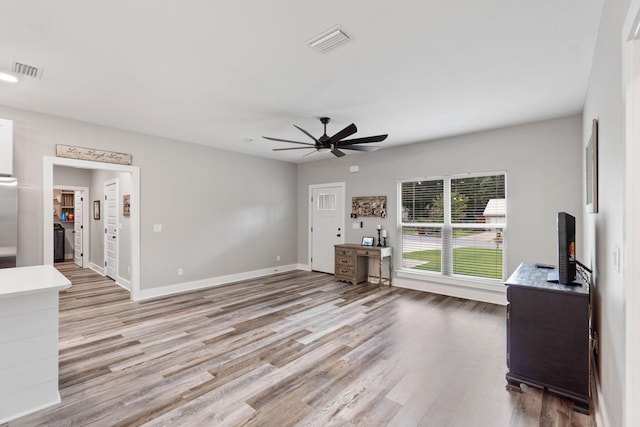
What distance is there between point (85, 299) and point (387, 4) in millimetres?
5784

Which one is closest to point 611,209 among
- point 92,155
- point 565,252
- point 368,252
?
point 565,252

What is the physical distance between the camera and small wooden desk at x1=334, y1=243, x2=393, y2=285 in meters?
5.64

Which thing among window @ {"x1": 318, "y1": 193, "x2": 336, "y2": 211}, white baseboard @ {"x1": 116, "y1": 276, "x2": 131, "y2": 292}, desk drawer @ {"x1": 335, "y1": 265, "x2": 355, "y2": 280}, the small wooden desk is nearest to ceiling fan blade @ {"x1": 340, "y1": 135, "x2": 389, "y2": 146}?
the small wooden desk

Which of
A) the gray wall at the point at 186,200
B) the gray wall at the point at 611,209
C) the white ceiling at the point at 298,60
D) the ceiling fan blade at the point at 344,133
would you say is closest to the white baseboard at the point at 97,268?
the gray wall at the point at 186,200

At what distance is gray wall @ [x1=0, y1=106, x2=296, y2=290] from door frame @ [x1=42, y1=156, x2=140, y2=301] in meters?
0.06

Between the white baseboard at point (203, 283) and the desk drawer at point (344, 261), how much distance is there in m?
1.67

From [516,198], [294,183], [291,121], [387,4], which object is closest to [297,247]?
[294,183]

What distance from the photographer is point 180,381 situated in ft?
8.11

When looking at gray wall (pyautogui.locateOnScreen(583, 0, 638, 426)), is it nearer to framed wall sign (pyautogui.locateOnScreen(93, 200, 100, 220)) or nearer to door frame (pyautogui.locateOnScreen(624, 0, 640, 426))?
door frame (pyautogui.locateOnScreen(624, 0, 640, 426))

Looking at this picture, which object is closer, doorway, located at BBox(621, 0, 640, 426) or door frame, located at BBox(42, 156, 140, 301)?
doorway, located at BBox(621, 0, 640, 426)

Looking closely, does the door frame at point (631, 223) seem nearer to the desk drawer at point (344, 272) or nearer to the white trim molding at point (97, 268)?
the desk drawer at point (344, 272)

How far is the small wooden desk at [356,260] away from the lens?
222 inches

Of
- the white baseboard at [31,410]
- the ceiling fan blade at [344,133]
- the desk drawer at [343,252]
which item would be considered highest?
the ceiling fan blade at [344,133]

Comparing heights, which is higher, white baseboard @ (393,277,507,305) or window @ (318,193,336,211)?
window @ (318,193,336,211)
